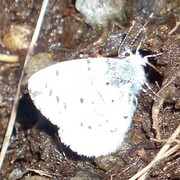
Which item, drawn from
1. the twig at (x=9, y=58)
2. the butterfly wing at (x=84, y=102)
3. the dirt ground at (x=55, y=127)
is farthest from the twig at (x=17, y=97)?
the butterfly wing at (x=84, y=102)

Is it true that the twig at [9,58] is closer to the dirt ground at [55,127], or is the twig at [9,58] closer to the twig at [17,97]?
the dirt ground at [55,127]

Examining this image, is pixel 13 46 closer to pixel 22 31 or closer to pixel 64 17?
pixel 22 31

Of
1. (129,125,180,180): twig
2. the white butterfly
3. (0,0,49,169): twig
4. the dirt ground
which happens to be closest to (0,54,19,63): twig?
the dirt ground

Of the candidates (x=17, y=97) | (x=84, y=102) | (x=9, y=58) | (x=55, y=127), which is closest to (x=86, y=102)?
(x=84, y=102)

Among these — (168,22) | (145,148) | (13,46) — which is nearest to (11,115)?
(13,46)

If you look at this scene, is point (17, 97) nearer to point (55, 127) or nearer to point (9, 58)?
point (9, 58)

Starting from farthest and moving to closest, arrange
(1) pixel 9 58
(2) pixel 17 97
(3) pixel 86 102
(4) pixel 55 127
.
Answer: (1) pixel 9 58
(2) pixel 17 97
(4) pixel 55 127
(3) pixel 86 102

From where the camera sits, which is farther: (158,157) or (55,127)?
(55,127)

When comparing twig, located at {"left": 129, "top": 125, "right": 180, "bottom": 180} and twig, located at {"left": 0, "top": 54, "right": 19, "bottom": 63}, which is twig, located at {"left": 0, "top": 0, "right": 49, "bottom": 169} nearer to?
twig, located at {"left": 0, "top": 54, "right": 19, "bottom": 63}
